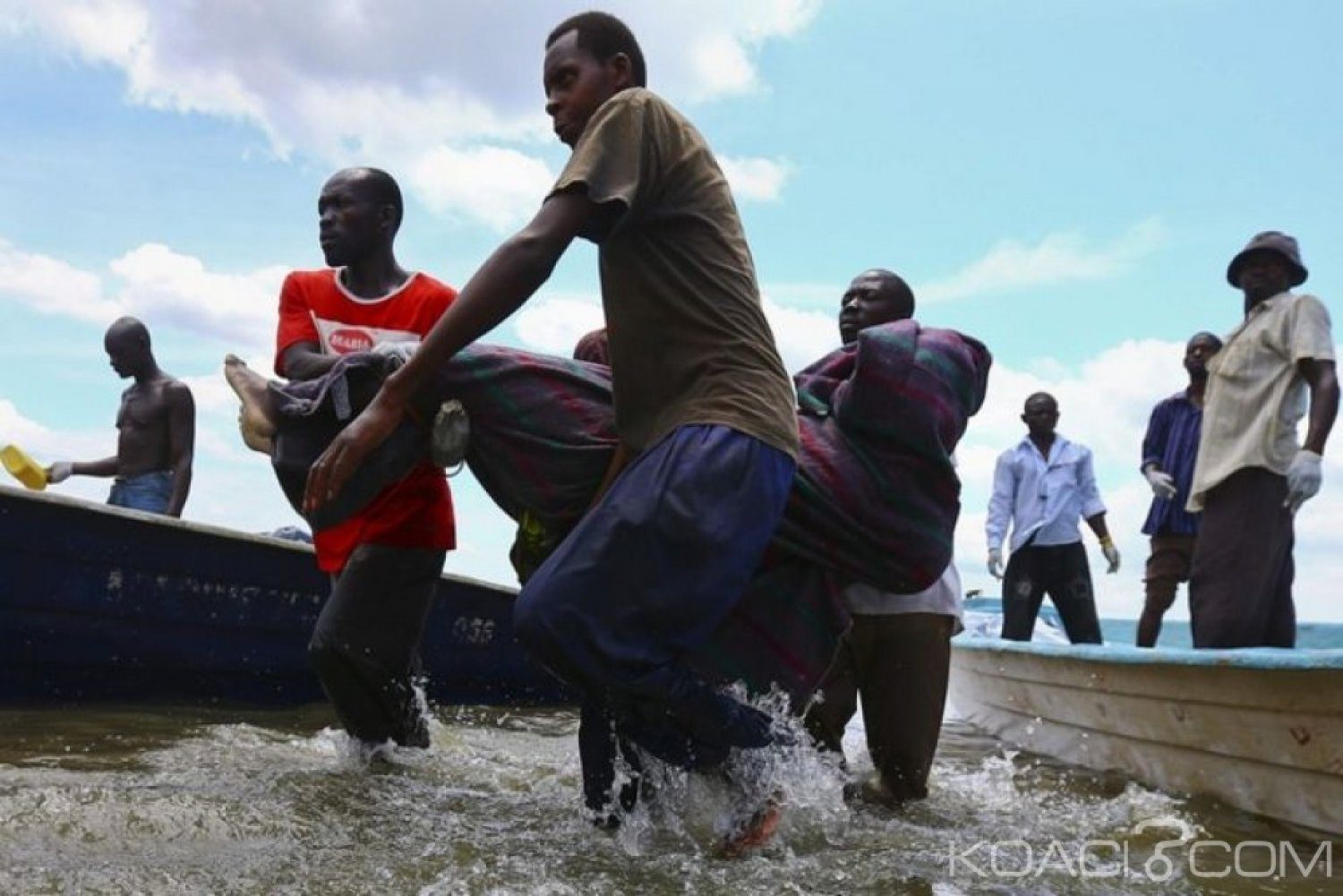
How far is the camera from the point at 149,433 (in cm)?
665

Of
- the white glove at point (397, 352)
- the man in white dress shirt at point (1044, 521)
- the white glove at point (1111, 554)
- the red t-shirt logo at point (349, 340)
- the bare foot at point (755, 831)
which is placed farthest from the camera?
the white glove at point (1111, 554)

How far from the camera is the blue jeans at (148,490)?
6.66 metres

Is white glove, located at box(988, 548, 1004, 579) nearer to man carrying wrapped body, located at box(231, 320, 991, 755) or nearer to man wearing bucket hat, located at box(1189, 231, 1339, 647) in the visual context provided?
man wearing bucket hat, located at box(1189, 231, 1339, 647)

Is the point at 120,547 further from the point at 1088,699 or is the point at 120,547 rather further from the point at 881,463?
the point at 1088,699

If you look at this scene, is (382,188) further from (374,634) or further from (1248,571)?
(1248,571)

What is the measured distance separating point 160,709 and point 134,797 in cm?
293

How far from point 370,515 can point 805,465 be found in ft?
4.48

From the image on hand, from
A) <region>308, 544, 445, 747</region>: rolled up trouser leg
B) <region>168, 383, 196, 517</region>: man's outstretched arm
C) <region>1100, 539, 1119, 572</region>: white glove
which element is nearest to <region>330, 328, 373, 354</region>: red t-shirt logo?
<region>308, 544, 445, 747</region>: rolled up trouser leg

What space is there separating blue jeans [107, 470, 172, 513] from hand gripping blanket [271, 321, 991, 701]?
4.30 m

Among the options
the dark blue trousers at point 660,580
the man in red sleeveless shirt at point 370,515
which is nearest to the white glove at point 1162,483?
the man in red sleeveless shirt at point 370,515

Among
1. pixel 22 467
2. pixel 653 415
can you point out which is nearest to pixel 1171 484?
pixel 653 415

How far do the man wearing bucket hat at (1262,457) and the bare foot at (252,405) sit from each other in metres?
3.14

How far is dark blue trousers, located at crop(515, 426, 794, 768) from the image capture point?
7.50ft

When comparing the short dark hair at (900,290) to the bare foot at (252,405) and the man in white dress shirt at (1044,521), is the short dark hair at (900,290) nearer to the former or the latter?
the bare foot at (252,405)
